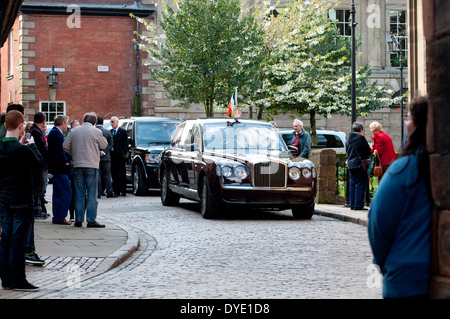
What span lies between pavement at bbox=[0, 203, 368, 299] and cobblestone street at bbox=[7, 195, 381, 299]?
4cm

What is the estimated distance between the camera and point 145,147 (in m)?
21.0

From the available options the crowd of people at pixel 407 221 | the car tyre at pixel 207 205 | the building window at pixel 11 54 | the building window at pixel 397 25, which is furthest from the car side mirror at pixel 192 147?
the building window at pixel 397 25

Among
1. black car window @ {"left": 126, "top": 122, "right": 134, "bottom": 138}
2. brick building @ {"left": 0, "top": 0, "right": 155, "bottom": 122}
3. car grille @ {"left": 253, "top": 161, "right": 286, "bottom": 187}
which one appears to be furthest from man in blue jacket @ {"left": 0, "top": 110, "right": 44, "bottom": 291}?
brick building @ {"left": 0, "top": 0, "right": 155, "bottom": 122}

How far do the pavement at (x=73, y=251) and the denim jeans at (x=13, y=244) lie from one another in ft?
0.54

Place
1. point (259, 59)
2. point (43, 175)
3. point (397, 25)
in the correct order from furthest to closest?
point (397, 25) → point (259, 59) → point (43, 175)

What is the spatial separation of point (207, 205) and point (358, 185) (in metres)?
3.64

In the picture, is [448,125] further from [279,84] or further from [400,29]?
[400,29]

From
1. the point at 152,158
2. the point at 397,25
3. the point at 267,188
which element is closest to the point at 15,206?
the point at 267,188

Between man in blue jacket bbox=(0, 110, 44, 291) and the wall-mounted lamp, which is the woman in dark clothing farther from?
the wall-mounted lamp

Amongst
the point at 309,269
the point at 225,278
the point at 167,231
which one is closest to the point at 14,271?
the point at 225,278

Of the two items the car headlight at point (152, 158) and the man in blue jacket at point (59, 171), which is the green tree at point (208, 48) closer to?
the car headlight at point (152, 158)

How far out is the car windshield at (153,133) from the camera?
2152 cm

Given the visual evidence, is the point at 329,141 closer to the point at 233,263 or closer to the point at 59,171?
the point at 59,171
